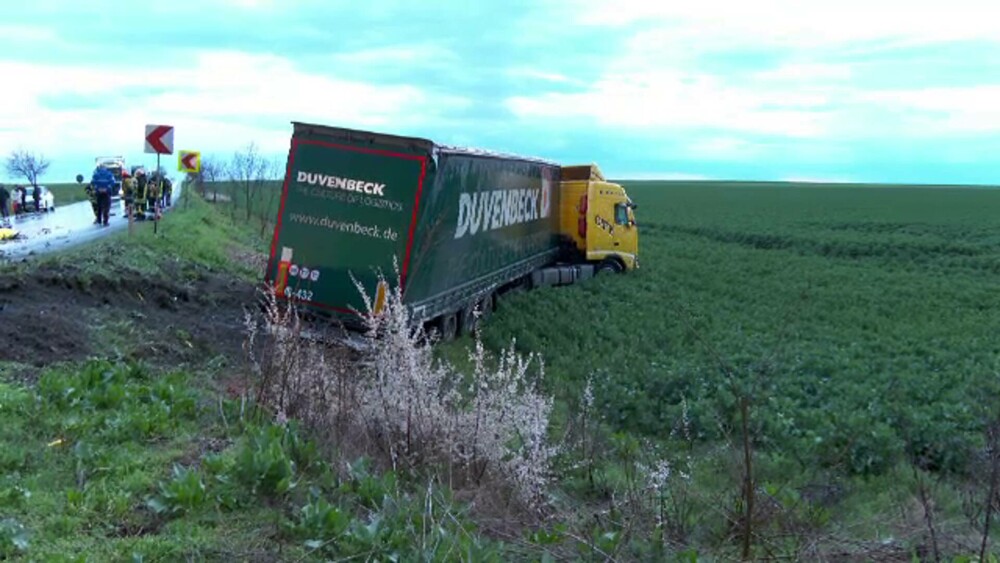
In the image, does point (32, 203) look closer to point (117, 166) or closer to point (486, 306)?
point (117, 166)

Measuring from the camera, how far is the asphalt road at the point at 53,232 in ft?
62.8

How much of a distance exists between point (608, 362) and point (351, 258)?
4.24m

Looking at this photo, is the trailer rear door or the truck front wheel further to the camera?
the truck front wheel

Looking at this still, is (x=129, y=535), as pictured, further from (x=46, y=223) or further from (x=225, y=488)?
(x=46, y=223)

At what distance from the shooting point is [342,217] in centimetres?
1258

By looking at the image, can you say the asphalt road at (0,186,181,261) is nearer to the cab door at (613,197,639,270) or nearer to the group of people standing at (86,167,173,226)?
the group of people standing at (86,167,173,226)

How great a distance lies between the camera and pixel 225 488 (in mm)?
5105

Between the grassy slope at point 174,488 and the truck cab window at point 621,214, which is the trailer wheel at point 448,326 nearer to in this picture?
the grassy slope at point 174,488

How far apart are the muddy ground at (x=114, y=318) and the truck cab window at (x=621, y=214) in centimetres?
1203

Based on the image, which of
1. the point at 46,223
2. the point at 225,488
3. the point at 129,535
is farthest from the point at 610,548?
the point at 46,223

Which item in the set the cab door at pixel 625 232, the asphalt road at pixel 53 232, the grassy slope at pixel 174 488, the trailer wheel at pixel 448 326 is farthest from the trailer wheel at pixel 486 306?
the grassy slope at pixel 174 488

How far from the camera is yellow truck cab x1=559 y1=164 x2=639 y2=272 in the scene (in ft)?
79.0

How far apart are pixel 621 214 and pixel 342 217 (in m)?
13.9

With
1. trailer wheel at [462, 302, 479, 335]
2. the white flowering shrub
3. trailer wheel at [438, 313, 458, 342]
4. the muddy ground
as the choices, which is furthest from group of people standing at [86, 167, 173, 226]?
the white flowering shrub
